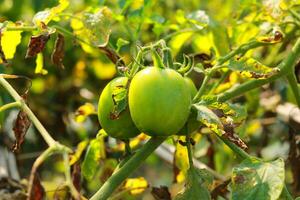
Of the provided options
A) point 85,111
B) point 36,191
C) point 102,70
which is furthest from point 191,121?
point 102,70

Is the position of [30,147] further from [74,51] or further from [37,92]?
[74,51]

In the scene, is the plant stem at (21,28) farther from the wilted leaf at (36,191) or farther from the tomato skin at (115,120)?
the wilted leaf at (36,191)

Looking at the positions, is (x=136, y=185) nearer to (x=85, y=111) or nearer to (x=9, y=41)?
(x=85, y=111)

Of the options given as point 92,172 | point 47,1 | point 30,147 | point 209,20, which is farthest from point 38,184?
point 30,147

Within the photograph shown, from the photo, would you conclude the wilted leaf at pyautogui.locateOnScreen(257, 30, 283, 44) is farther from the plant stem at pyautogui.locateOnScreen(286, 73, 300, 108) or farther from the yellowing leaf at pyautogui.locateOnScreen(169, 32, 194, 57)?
the yellowing leaf at pyautogui.locateOnScreen(169, 32, 194, 57)

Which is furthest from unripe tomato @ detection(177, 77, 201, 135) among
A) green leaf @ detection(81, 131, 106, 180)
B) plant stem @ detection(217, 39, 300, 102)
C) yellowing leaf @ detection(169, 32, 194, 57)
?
yellowing leaf @ detection(169, 32, 194, 57)

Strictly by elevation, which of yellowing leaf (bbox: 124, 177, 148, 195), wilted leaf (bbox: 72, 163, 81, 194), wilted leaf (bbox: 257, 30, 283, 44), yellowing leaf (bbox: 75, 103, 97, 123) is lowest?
yellowing leaf (bbox: 124, 177, 148, 195)
